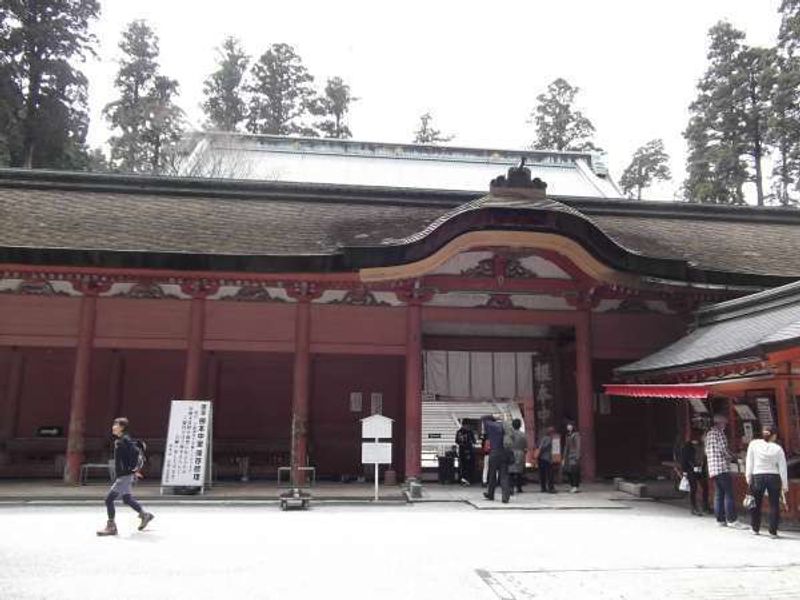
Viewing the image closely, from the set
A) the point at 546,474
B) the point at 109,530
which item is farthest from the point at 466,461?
the point at 109,530

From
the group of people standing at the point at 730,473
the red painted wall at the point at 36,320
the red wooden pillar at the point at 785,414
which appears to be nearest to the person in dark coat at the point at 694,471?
the group of people standing at the point at 730,473

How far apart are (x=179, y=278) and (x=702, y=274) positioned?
9.79 meters

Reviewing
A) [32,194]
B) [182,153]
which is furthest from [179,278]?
[182,153]

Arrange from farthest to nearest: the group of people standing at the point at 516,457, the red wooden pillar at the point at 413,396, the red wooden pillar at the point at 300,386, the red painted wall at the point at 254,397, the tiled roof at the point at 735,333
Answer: the red painted wall at the point at 254,397
the red wooden pillar at the point at 413,396
the red wooden pillar at the point at 300,386
the group of people standing at the point at 516,457
the tiled roof at the point at 735,333

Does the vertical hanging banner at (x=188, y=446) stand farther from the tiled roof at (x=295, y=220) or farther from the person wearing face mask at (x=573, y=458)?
the person wearing face mask at (x=573, y=458)

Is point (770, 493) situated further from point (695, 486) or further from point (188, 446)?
point (188, 446)

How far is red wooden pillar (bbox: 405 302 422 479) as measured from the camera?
11422 millimetres

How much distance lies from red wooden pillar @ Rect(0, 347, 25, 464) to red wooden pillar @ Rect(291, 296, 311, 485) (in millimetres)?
6441

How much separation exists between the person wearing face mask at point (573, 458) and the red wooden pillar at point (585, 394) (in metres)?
0.35

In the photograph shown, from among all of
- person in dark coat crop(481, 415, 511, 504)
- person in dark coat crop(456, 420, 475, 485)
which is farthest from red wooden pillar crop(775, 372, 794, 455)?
person in dark coat crop(456, 420, 475, 485)

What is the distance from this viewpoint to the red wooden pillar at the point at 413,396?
11.4m

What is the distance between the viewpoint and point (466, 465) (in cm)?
1352

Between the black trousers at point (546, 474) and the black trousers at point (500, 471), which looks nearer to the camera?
the black trousers at point (500, 471)

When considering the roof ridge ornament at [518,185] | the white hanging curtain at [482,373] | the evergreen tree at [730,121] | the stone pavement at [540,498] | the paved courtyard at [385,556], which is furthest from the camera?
the evergreen tree at [730,121]
